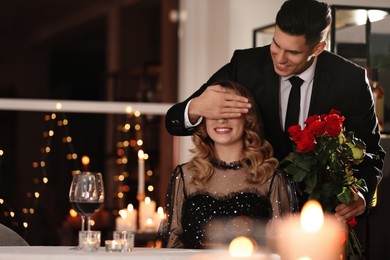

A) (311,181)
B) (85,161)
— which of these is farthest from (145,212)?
(311,181)

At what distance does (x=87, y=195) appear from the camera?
2.47 metres

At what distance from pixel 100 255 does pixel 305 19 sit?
4.26ft

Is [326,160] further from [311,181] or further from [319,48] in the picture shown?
[319,48]

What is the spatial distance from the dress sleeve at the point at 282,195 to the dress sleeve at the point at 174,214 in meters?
0.32

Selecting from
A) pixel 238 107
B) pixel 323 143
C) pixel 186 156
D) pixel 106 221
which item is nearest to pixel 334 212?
pixel 323 143

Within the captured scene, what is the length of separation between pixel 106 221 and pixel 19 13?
7.13 ft

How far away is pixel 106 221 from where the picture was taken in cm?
604

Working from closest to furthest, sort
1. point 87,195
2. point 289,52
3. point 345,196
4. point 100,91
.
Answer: point 87,195
point 345,196
point 289,52
point 100,91

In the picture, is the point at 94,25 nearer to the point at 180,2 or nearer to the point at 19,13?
the point at 19,13

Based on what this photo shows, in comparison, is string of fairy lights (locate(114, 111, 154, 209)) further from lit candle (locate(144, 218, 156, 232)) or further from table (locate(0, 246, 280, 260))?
table (locate(0, 246, 280, 260))

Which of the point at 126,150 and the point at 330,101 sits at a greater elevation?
the point at 330,101

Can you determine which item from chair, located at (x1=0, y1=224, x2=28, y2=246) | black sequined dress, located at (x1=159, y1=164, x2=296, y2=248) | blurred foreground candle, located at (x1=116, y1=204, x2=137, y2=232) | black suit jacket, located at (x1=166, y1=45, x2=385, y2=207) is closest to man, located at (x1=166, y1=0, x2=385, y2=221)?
black suit jacket, located at (x1=166, y1=45, x2=385, y2=207)

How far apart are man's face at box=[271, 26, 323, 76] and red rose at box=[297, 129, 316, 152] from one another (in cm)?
31

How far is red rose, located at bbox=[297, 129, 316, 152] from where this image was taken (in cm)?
300
